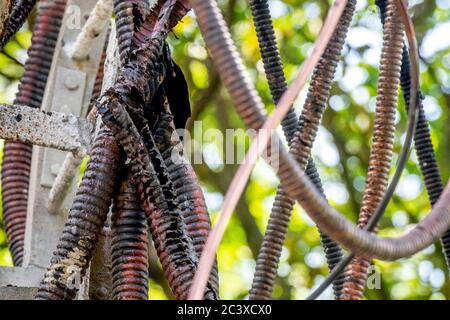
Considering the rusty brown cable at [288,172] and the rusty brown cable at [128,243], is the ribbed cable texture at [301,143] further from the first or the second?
the rusty brown cable at [288,172]

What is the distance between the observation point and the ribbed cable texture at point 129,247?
1288mm

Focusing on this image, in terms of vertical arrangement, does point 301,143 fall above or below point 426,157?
below

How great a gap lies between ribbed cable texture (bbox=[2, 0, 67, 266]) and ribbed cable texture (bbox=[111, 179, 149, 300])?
109cm

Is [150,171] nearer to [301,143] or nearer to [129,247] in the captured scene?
[129,247]

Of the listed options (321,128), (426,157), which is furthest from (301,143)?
(321,128)

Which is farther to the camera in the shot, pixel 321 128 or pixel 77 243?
pixel 321 128

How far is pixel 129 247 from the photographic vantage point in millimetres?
1318

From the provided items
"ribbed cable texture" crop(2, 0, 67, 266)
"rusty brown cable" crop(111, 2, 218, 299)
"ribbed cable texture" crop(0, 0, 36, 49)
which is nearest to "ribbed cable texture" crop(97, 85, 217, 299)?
"rusty brown cable" crop(111, 2, 218, 299)

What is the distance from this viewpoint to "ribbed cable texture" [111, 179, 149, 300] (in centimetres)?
129

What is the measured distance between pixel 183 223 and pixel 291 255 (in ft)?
11.2

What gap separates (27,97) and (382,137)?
1.30 metres

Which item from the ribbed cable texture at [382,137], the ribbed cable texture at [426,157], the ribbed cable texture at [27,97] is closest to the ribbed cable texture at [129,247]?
the ribbed cable texture at [382,137]

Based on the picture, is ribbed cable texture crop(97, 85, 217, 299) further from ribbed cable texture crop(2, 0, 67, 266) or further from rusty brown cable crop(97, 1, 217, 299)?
ribbed cable texture crop(2, 0, 67, 266)
